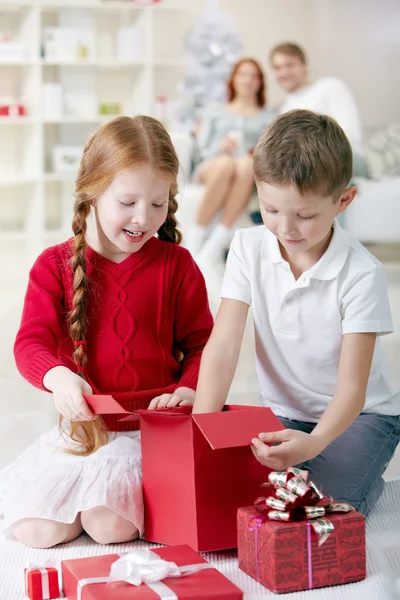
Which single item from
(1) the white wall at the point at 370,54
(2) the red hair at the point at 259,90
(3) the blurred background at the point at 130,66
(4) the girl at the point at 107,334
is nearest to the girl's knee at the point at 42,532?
(4) the girl at the point at 107,334

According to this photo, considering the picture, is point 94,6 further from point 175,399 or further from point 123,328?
point 175,399

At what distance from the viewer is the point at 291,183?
1167 millimetres

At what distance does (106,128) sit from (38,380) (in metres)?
0.42

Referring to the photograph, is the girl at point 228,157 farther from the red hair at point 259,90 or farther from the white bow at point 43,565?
the white bow at point 43,565

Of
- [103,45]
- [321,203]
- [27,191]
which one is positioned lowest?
[27,191]

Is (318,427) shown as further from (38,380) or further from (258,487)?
(38,380)

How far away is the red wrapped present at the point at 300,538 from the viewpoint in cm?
104

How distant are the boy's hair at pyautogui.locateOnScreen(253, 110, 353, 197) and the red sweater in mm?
294

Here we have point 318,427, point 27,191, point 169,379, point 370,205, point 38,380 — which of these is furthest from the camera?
point 27,191

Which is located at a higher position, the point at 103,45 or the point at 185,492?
the point at 103,45

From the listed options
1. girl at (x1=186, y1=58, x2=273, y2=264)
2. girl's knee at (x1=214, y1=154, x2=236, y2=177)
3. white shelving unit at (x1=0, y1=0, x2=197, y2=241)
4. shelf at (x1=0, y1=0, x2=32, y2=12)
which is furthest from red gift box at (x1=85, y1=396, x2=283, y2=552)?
shelf at (x1=0, y1=0, x2=32, y2=12)

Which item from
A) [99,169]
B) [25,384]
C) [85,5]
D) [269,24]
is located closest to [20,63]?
[85,5]

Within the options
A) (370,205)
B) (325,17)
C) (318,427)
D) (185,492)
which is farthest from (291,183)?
(325,17)

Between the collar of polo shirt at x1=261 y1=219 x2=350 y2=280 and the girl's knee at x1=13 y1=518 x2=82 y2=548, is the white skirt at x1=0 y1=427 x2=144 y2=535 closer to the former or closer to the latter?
the girl's knee at x1=13 y1=518 x2=82 y2=548
